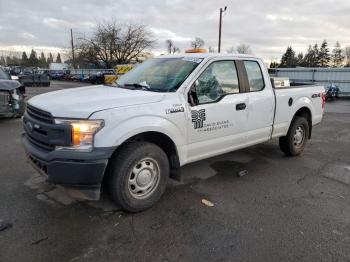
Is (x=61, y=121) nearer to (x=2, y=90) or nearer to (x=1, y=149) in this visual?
(x=1, y=149)

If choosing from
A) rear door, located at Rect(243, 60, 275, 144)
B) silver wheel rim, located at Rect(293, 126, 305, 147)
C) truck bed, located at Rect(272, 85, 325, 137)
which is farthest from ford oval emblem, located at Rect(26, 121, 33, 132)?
silver wheel rim, located at Rect(293, 126, 305, 147)

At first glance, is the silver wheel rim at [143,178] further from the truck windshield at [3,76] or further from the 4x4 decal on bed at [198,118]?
the truck windshield at [3,76]

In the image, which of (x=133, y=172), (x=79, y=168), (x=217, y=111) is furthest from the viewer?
(x=217, y=111)

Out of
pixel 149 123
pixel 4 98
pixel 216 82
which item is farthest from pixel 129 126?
pixel 4 98

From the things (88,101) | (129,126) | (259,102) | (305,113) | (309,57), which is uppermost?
(309,57)

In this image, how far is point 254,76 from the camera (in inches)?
192

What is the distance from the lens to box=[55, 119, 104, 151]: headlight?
303 cm

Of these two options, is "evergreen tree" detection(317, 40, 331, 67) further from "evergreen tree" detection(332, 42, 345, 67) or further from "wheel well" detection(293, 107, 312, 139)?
"wheel well" detection(293, 107, 312, 139)

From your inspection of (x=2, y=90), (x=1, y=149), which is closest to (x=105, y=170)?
(x=1, y=149)

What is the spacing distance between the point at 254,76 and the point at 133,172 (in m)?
2.60

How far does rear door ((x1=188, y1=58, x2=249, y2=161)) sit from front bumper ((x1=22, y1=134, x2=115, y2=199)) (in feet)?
4.10

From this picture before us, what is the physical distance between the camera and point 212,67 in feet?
13.8

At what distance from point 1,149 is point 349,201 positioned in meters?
6.07

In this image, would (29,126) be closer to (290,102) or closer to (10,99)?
(290,102)
